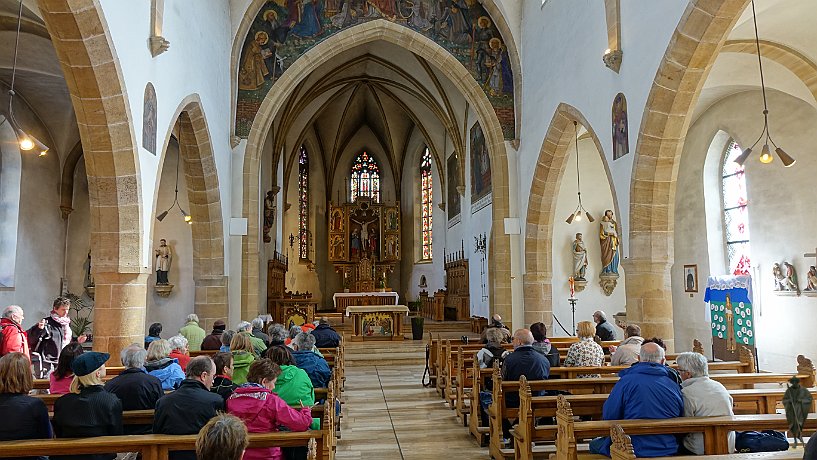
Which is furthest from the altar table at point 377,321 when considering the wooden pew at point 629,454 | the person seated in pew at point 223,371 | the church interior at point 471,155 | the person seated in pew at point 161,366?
the wooden pew at point 629,454

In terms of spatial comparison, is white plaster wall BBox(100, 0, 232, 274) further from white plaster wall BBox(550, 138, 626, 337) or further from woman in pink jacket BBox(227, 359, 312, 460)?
white plaster wall BBox(550, 138, 626, 337)

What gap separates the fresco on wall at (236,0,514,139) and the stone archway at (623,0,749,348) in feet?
20.5

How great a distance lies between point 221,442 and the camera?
217 centimetres

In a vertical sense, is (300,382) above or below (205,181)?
below

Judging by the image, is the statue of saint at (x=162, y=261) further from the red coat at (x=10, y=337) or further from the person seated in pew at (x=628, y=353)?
the person seated in pew at (x=628, y=353)

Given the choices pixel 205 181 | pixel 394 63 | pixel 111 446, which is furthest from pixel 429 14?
pixel 111 446

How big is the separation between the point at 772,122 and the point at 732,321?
3.74 metres

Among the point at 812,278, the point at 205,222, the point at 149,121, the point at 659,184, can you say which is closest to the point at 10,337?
the point at 149,121

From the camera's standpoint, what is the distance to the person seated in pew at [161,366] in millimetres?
5262

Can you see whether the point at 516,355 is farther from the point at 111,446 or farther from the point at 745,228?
the point at 745,228

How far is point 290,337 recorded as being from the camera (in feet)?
28.6

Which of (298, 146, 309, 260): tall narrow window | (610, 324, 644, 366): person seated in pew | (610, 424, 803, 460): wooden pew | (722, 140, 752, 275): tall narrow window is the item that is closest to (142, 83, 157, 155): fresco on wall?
(610, 324, 644, 366): person seated in pew

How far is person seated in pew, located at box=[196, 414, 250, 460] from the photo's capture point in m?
2.17

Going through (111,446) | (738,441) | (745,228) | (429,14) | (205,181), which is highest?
(429,14)
